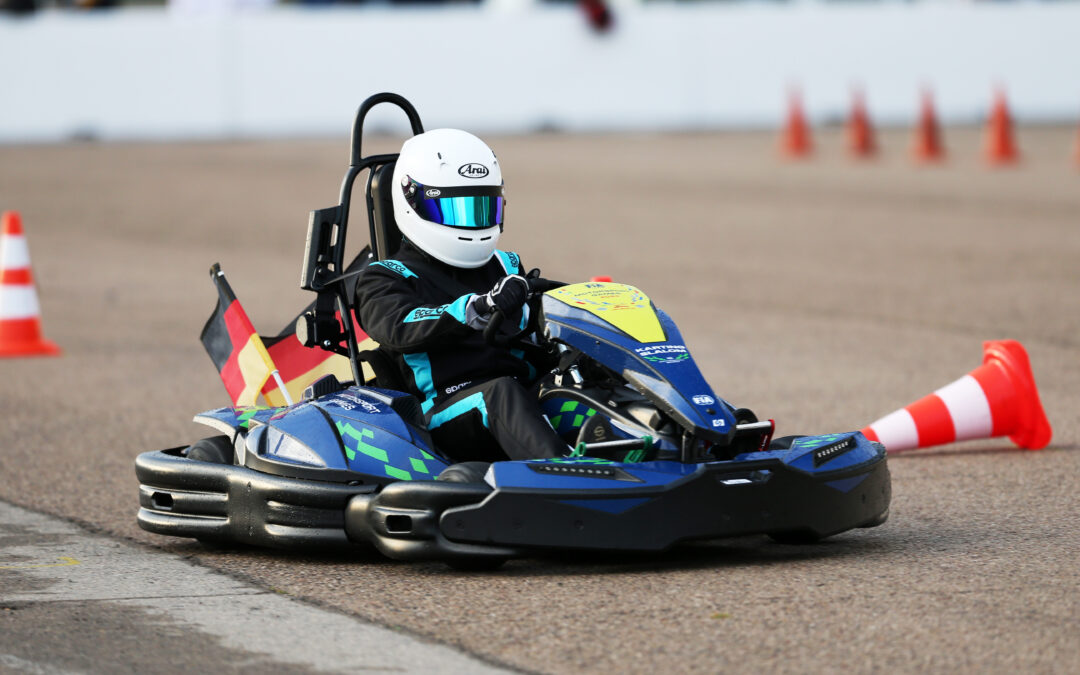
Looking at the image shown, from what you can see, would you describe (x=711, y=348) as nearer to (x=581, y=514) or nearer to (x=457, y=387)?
(x=457, y=387)

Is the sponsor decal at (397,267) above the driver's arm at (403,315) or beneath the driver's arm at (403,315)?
above

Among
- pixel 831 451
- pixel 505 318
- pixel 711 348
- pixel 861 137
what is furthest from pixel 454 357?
pixel 861 137

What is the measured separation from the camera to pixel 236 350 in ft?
20.9

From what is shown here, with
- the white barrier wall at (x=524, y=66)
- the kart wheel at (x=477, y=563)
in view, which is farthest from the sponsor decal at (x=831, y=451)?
the white barrier wall at (x=524, y=66)

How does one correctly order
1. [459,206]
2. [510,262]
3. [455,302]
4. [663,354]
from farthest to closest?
[510,262]
[459,206]
[455,302]
[663,354]

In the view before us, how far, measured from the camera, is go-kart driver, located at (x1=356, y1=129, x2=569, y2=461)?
5.29m

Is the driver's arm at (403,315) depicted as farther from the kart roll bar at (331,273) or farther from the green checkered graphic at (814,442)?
the green checkered graphic at (814,442)

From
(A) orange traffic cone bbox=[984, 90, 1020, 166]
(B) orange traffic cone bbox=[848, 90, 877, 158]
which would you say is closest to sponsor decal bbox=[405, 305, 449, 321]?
(A) orange traffic cone bbox=[984, 90, 1020, 166]

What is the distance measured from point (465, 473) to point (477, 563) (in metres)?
0.26

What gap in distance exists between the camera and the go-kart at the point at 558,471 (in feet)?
16.0

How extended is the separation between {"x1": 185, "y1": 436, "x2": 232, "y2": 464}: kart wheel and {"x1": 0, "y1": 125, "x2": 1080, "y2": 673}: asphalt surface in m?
0.30

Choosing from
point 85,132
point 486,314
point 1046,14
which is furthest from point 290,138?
point 486,314

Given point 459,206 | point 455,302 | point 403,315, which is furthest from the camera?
point 459,206

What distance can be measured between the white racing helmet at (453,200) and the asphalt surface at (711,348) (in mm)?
1077
